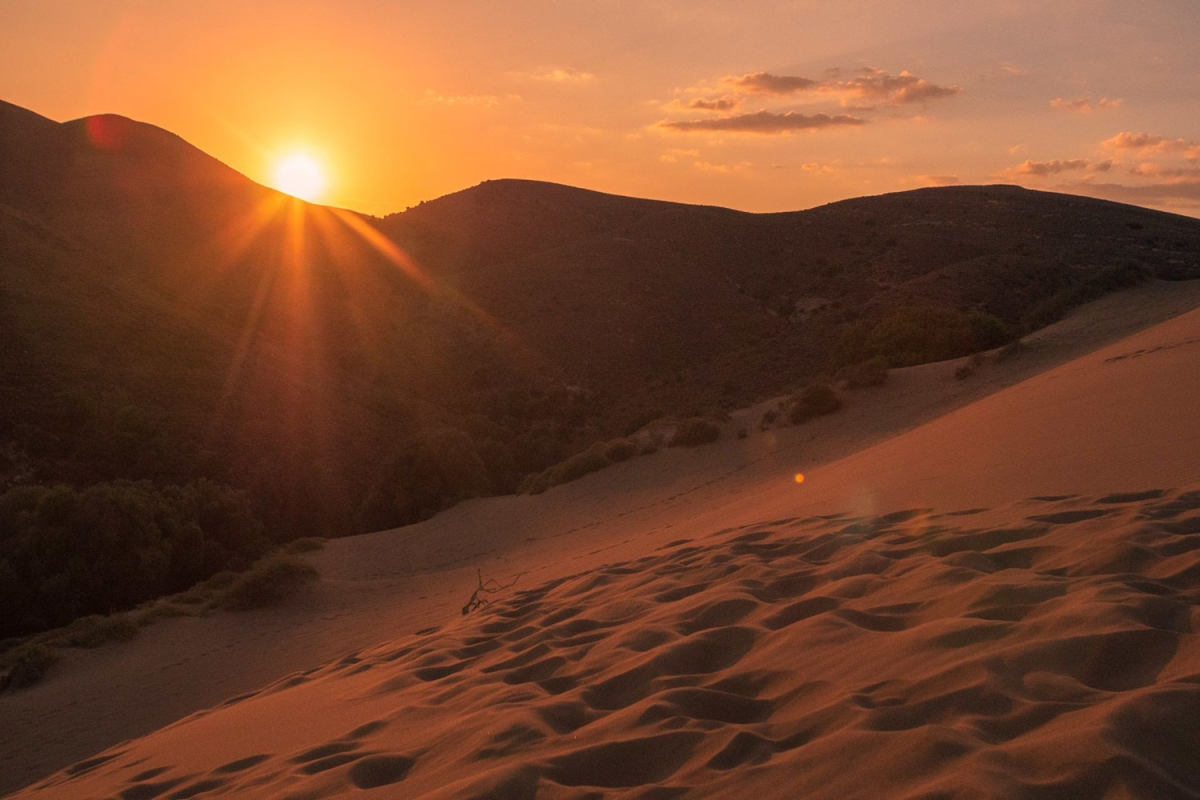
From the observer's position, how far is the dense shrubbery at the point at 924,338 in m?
24.0

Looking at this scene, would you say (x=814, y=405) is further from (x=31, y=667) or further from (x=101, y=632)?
(x=31, y=667)

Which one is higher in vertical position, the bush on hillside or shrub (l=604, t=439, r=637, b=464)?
shrub (l=604, t=439, r=637, b=464)

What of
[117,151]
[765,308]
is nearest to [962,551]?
[765,308]

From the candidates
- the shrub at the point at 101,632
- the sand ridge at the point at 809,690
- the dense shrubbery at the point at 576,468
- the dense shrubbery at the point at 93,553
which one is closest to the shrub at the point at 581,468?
the dense shrubbery at the point at 576,468

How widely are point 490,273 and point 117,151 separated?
110 feet

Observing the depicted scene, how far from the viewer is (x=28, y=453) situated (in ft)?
67.3

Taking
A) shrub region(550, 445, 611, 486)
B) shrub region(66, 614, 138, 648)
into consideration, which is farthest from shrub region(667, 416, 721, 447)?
shrub region(66, 614, 138, 648)

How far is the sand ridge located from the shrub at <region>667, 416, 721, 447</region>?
12.2 metres

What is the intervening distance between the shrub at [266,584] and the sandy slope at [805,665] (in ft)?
6.42

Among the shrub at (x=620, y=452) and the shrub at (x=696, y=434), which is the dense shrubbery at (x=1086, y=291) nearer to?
the shrub at (x=696, y=434)

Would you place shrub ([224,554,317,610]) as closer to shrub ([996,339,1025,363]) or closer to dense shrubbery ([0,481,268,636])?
dense shrubbery ([0,481,268,636])

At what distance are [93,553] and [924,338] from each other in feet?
68.9

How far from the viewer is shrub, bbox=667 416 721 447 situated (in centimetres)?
1886

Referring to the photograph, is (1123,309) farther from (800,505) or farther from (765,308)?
(765,308)
